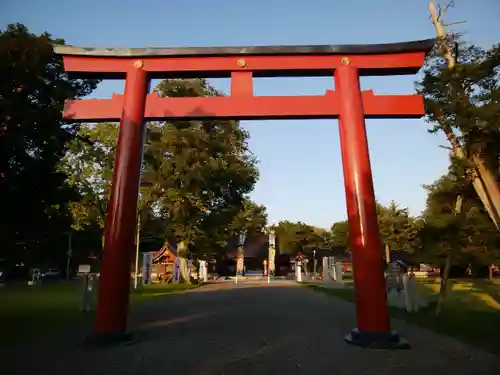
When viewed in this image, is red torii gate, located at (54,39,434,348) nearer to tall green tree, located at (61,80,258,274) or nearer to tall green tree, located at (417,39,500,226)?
tall green tree, located at (417,39,500,226)

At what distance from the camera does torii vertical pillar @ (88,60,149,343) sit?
6348 mm

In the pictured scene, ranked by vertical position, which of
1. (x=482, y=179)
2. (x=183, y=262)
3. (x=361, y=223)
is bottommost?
(x=361, y=223)

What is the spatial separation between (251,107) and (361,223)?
9.26 ft

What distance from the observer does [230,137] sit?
27516 millimetres

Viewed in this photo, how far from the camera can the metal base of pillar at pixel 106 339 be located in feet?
20.2

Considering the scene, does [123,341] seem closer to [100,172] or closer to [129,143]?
[129,143]

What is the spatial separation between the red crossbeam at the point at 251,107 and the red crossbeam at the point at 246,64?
546 mm

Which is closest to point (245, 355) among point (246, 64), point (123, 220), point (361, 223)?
point (361, 223)

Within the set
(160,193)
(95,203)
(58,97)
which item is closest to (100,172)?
(95,203)

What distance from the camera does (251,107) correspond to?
732 cm

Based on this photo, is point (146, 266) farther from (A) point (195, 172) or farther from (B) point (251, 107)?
(B) point (251, 107)

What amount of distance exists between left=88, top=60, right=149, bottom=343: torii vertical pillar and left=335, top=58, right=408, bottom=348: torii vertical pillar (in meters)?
3.62

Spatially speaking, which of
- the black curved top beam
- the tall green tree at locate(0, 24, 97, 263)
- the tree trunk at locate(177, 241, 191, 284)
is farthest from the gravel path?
the tree trunk at locate(177, 241, 191, 284)

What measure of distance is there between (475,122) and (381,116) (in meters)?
5.01
